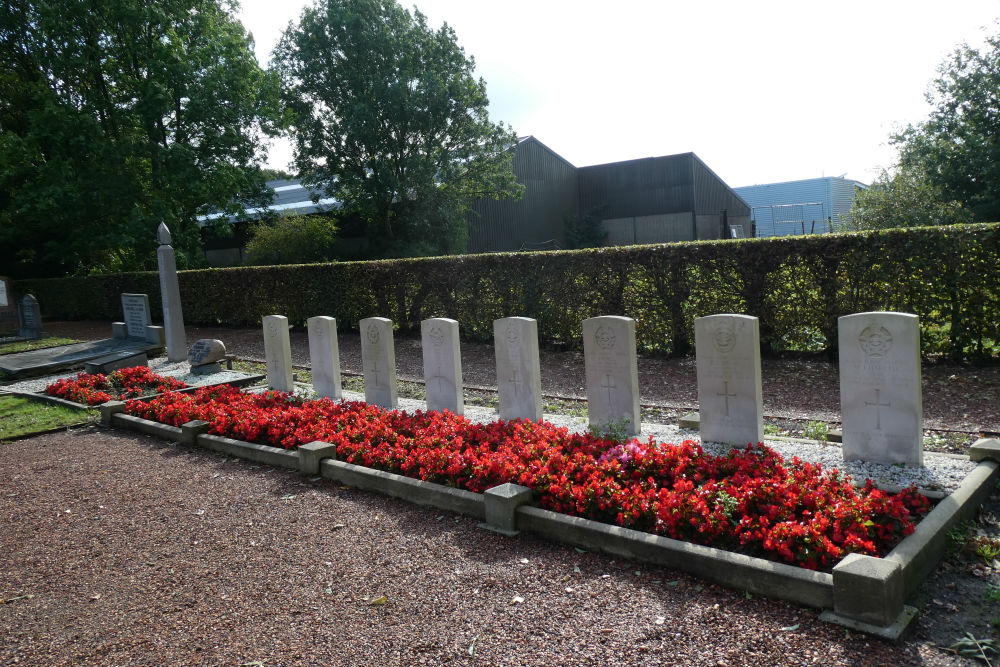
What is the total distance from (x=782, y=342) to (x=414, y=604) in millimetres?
8307

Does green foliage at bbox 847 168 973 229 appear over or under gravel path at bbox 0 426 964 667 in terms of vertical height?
over

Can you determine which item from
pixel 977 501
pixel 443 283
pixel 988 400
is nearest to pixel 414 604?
pixel 977 501

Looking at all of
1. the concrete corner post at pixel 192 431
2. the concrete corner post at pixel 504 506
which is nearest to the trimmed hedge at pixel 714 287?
the concrete corner post at pixel 192 431

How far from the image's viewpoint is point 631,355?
6324mm

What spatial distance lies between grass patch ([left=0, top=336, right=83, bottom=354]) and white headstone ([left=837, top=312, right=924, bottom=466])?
692 inches

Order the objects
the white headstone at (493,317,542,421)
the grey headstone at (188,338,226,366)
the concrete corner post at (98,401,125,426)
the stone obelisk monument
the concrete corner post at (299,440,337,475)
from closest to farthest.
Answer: the concrete corner post at (299,440,337,475)
the white headstone at (493,317,542,421)
the concrete corner post at (98,401,125,426)
the grey headstone at (188,338,226,366)
the stone obelisk monument

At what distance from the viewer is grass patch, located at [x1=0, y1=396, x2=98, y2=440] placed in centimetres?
865

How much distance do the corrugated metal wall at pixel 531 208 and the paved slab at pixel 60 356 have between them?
17.4m

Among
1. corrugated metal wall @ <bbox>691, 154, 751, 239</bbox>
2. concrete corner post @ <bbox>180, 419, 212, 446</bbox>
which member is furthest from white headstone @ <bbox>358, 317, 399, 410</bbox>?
corrugated metal wall @ <bbox>691, 154, 751, 239</bbox>

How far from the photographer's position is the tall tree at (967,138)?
20797 mm

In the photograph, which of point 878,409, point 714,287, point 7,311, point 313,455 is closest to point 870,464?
point 878,409

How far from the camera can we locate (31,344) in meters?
17.6

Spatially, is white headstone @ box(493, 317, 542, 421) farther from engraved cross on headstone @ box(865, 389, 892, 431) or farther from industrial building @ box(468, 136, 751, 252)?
industrial building @ box(468, 136, 751, 252)

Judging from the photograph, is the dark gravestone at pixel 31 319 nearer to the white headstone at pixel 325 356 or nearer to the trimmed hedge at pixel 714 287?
the trimmed hedge at pixel 714 287
